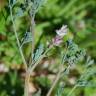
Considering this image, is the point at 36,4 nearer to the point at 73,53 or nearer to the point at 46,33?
the point at 73,53

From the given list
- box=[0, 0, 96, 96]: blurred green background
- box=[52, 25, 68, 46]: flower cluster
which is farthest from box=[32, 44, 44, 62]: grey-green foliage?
box=[0, 0, 96, 96]: blurred green background

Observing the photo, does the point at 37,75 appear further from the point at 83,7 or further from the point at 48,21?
the point at 83,7

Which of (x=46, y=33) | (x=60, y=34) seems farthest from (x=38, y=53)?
(x=46, y=33)

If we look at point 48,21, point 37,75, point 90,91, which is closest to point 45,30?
point 48,21

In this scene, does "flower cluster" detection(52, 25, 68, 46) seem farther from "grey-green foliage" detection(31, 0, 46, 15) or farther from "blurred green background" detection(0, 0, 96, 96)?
"blurred green background" detection(0, 0, 96, 96)

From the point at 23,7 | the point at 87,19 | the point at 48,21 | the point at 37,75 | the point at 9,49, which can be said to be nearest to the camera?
the point at 23,7

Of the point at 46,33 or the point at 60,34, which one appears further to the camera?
the point at 46,33
